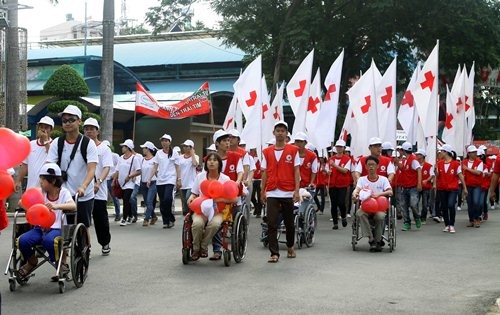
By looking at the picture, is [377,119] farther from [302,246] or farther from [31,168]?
[31,168]

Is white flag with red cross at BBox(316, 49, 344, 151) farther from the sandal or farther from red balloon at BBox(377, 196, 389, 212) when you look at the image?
the sandal

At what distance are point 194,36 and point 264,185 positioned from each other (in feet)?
139

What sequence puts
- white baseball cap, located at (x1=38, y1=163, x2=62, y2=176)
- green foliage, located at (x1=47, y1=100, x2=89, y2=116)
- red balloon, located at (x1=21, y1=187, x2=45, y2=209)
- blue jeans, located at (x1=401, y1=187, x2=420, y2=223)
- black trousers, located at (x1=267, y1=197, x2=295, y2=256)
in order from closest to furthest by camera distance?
red balloon, located at (x1=21, y1=187, x2=45, y2=209) < white baseball cap, located at (x1=38, y1=163, x2=62, y2=176) < black trousers, located at (x1=267, y1=197, x2=295, y2=256) < blue jeans, located at (x1=401, y1=187, x2=420, y2=223) < green foliage, located at (x1=47, y1=100, x2=89, y2=116)

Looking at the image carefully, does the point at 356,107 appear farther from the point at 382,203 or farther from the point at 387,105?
the point at 382,203

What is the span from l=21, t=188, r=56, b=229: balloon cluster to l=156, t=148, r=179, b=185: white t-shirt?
24.3 feet

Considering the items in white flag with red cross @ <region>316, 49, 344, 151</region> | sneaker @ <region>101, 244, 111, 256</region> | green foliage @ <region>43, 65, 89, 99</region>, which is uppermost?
green foliage @ <region>43, 65, 89, 99</region>

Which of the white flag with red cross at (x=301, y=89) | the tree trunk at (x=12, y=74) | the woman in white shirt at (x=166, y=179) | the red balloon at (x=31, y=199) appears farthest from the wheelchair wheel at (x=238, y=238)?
the tree trunk at (x=12, y=74)

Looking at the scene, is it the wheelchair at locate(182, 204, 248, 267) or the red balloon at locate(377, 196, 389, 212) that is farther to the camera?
the red balloon at locate(377, 196, 389, 212)

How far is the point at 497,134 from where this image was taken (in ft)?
144

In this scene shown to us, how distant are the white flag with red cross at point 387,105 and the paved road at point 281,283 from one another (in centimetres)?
485

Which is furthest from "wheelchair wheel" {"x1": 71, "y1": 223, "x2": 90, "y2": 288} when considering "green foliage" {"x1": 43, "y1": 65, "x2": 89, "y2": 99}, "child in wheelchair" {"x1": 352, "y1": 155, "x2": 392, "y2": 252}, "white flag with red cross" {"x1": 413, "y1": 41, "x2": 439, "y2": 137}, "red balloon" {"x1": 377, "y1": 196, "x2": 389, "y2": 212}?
"green foliage" {"x1": 43, "y1": 65, "x2": 89, "y2": 99}

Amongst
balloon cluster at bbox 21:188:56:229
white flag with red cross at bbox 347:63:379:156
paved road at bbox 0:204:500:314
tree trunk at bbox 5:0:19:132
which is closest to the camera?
paved road at bbox 0:204:500:314

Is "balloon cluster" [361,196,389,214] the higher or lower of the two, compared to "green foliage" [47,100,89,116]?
lower

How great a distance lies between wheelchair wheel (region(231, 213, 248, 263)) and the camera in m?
9.72
